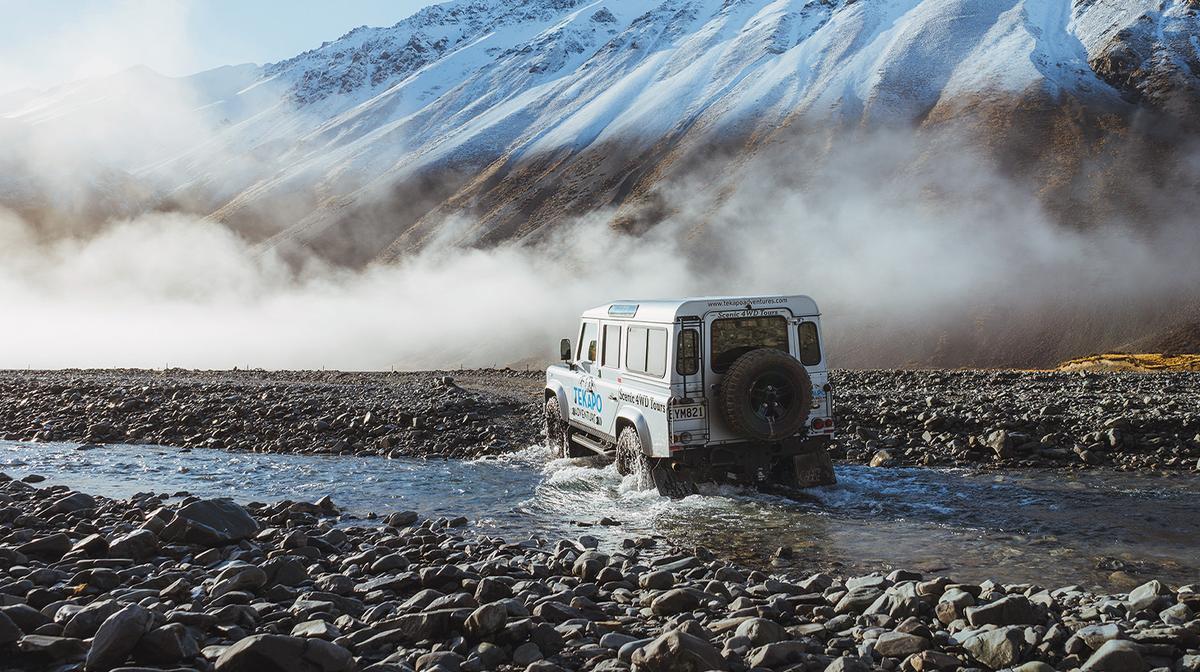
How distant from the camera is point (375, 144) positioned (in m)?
128

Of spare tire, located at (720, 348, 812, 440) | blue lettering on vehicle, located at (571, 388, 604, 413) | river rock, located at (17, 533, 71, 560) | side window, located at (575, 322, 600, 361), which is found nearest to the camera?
river rock, located at (17, 533, 71, 560)

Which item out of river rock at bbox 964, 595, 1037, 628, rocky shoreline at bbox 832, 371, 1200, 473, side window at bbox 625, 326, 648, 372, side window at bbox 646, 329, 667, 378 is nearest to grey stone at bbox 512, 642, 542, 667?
river rock at bbox 964, 595, 1037, 628

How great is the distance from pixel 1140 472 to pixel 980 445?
2514mm

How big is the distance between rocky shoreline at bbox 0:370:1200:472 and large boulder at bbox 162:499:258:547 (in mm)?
8014

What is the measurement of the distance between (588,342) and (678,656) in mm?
9629

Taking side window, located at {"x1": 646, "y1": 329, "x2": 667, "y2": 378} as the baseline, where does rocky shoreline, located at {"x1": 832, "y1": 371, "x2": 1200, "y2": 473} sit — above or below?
below

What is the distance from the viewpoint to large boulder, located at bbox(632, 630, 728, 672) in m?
5.22

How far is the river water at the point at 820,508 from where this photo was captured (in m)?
8.87

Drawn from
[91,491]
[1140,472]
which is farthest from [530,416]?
[1140,472]

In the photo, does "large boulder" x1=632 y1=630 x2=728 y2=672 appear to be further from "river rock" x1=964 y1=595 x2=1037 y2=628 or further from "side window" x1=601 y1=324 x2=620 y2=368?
"side window" x1=601 y1=324 x2=620 y2=368

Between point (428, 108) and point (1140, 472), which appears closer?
point (1140, 472)

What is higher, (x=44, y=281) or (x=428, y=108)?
(x=428, y=108)

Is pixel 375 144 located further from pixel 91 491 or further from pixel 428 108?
pixel 91 491

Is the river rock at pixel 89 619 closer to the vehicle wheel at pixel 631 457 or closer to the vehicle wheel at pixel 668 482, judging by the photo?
the vehicle wheel at pixel 668 482
